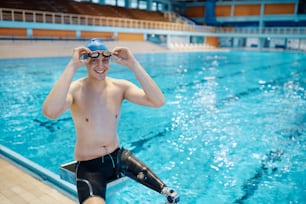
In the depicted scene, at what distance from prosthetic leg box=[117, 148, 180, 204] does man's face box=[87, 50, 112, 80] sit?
567mm

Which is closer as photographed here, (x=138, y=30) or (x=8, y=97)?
(x=8, y=97)

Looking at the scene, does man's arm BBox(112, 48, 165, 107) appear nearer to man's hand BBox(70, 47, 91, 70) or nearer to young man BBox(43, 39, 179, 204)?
young man BBox(43, 39, 179, 204)

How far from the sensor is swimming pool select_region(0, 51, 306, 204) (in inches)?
131

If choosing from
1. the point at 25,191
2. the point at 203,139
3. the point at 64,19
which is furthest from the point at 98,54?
the point at 64,19

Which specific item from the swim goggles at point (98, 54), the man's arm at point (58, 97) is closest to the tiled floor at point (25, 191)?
the man's arm at point (58, 97)

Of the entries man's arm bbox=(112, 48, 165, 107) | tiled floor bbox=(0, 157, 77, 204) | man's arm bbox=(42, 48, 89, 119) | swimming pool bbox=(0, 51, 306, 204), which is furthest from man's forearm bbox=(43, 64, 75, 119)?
swimming pool bbox=(0, 51, 306, 204)

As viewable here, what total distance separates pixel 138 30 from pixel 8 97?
19693 millimetres

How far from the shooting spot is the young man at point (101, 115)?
1.74 metres

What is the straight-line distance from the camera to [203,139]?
4824 millimetres

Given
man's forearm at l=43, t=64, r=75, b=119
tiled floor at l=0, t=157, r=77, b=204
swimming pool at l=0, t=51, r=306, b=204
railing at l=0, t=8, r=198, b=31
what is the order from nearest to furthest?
man's forearm at l=43, t=64, r=75, b=119, tiled floor at l=0, t=157, r=77, b=204, swimming pool at l=0, t=51, r=306, b=204, railing at l=0, t=8, r=198, b=31

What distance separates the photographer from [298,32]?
2948 cm

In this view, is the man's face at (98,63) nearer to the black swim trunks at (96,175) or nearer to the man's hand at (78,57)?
the man's hand at (78,57)

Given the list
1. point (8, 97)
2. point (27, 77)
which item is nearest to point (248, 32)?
point (27, 77)

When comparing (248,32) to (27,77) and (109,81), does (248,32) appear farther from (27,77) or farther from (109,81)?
(109,81)
